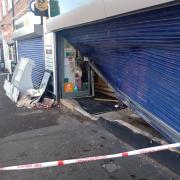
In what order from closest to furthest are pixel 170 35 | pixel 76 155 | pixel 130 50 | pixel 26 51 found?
pixel 170 35 → pixel 76 155 → pixel 130 50 → pixel 26 51

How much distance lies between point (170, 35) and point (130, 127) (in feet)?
6.48

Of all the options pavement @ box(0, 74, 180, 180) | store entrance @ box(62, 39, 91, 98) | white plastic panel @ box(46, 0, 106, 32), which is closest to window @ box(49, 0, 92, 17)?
white plastic panel @ box(46, 0, 106, 32)

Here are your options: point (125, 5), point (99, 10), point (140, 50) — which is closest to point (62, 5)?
point (99, 10)

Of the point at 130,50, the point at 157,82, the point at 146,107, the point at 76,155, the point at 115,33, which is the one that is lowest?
the point at 76,155

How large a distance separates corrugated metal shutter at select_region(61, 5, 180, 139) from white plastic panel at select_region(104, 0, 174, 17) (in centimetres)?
19

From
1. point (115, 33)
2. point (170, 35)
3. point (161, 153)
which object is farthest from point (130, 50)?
point (161, 153)

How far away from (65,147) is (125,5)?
259 centimetres

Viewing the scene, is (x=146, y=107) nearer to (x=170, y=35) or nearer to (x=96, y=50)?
(x=170, y=35)

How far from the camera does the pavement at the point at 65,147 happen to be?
347cm

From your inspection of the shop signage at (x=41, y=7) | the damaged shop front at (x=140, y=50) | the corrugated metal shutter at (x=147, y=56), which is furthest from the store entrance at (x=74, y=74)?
the corrugated metal shutter at (x=147, y=56)

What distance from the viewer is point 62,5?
6555mm

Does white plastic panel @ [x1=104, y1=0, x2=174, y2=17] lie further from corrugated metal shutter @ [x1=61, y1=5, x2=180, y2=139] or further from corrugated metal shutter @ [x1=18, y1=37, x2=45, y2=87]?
corrugated metal shutter @ [x1=18, y1=37, x2=45, y2=87]

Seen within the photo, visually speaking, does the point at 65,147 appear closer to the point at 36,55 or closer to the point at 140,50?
the point at 140,50

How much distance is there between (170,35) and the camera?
3137mm
